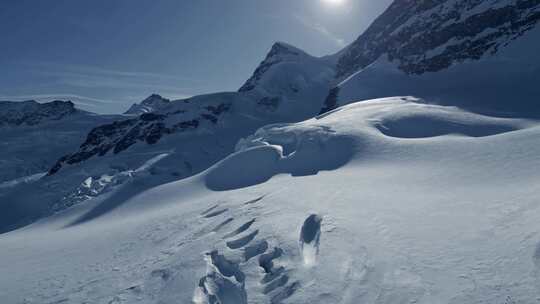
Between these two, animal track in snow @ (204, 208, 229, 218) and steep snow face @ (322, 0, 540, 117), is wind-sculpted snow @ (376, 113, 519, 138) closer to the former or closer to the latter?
steep snow face @ (322, 0, 540, 117)

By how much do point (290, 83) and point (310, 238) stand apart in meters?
110

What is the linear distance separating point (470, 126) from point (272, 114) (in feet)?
258

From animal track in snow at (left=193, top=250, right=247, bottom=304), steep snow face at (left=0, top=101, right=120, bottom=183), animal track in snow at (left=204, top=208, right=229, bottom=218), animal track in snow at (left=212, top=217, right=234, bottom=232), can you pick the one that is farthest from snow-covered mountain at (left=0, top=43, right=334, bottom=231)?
animal track in snow at (left=193, top=250, right=247, bottom=304)

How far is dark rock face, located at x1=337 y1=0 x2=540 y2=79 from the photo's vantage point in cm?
5494

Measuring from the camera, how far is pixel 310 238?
11469mm

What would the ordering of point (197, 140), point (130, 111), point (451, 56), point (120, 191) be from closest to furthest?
1. point (120, 191)
2. point (451, 56)
3. point (197, 140)
4. point (130, 111)

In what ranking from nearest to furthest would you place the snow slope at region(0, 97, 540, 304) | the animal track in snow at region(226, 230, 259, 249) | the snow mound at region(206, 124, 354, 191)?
the snow slope at region(0, 97, 540, 304)
the animal track in snow at region(226, 230, 259, 249)
the snow mound at region(206, 124, 354, 191)

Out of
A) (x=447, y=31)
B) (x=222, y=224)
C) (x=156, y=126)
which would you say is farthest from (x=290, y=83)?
(x=222, y=224)

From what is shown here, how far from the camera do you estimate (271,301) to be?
28.6ft

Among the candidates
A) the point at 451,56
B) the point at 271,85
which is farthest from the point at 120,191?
the point at 271,85

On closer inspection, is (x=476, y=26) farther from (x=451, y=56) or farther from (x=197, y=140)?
(x=197, y=140)

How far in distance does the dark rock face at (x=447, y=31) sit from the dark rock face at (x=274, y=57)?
5162cm

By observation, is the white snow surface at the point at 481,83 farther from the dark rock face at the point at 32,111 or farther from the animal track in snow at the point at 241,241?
the dark rock face at the point at 32,111

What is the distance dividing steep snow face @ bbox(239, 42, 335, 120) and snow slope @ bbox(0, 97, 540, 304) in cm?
7926
